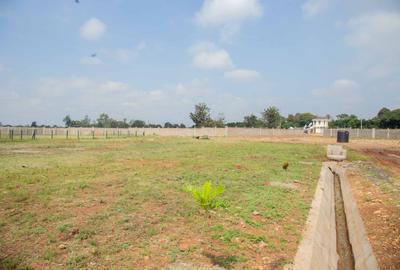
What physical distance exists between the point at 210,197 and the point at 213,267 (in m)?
2.23

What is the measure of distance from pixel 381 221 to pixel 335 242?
1.22 m

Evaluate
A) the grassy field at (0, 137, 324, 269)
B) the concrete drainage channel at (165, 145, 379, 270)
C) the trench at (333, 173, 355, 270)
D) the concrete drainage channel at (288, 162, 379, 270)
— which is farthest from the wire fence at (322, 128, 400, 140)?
the grassy field at (0, 137, 324, 269)

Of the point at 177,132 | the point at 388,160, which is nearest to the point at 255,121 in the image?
the point at 177,132

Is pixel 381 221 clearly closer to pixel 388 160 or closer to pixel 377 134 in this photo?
pixel 388 160

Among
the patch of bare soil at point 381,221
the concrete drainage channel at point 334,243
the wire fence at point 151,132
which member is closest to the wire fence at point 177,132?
the wire fence at point 151,132

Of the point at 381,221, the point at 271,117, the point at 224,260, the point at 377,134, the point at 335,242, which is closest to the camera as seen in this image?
the point at 224,260

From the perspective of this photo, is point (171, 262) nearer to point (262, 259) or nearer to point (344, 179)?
point (262, 259)

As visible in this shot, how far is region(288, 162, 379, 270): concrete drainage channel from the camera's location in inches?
202

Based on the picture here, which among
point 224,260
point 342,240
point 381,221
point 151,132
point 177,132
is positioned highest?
point 177,132

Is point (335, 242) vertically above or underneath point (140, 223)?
underneath

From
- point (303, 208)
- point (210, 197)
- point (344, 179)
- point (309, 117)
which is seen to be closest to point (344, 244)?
point (303, 208)

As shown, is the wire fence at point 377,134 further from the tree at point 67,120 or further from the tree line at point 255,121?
the tree at point 67,120

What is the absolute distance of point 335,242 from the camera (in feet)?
23.3

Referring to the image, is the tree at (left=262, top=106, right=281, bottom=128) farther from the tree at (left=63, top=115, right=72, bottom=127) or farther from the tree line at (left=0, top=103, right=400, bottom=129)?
the tree at (left=63, top=115, right=72, bottom=127)
